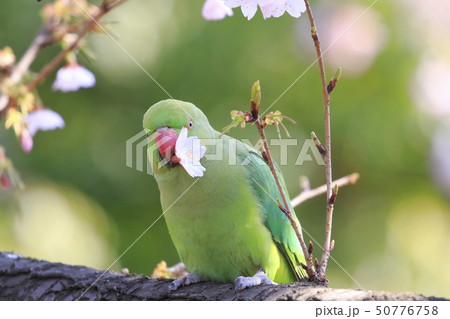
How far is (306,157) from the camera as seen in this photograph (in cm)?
290

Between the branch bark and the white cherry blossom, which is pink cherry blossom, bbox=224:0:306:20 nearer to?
the white cherry blossom

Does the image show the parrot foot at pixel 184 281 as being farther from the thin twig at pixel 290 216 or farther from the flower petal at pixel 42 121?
the flower petal at pixel 42 121

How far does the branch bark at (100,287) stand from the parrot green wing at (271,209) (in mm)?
269

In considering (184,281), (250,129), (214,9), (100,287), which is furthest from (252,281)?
(250,129)

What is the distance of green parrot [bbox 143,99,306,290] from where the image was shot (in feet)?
5.26

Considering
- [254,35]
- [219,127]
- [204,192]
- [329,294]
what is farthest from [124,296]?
[254,35]

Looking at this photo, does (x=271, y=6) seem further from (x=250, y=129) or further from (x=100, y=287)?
(x=250, y=129)

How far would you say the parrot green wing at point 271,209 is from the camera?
175cm

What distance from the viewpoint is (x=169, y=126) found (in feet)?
5.08

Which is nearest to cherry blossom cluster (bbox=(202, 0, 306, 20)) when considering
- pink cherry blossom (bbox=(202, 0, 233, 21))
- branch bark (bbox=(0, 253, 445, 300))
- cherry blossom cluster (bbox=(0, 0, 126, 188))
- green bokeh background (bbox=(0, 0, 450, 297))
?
pink cherry blossom (bbox=(202, 0, 233, 21))

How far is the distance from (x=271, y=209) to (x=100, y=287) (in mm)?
556

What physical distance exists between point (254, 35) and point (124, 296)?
78.0 inches

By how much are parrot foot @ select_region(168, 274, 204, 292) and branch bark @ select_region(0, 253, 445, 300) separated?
0.6 inches

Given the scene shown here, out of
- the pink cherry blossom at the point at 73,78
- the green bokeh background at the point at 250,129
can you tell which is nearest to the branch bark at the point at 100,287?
the pink cherry blossom at the point at 73,78
